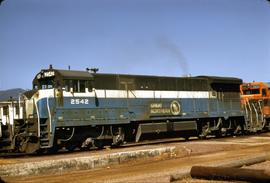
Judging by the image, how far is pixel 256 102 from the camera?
33281mm

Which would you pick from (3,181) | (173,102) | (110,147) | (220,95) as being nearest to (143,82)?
(173,102)

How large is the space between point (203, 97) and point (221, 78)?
2487 mm

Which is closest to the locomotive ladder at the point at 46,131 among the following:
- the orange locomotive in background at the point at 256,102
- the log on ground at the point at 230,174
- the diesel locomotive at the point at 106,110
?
the diesel locomotive at the point at 106,110

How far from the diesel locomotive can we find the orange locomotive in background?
9.13ft

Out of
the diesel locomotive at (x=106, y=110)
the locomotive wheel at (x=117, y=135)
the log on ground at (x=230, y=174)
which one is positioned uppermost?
the diesel locomotive at (x=106, y=110)

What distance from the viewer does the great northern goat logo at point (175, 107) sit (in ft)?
86.0

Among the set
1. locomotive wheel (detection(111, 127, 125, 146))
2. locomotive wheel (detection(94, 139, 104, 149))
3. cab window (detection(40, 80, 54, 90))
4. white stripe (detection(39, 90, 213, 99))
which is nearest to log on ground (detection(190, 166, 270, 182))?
white stripe (detection(39, 90, 213, 99))

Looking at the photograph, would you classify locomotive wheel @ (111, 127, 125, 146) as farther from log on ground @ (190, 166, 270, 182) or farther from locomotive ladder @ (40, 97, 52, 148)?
log on ground @ (190, 166, 270, 182)

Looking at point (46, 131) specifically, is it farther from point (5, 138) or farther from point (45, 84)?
point (45, 84)

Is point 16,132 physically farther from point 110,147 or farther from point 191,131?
point 191,131

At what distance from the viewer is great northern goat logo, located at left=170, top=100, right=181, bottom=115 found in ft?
86.0

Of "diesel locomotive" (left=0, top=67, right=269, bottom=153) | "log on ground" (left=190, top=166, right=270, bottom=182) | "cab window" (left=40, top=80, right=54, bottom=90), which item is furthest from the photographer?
"cab window" (left=40, top=80, right=54, bottom=90)

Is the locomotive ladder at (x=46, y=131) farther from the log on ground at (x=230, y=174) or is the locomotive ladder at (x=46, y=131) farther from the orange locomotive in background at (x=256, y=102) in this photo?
the orange locomotive in background at (x=256, y=102)

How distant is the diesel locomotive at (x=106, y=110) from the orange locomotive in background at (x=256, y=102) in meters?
2.78
